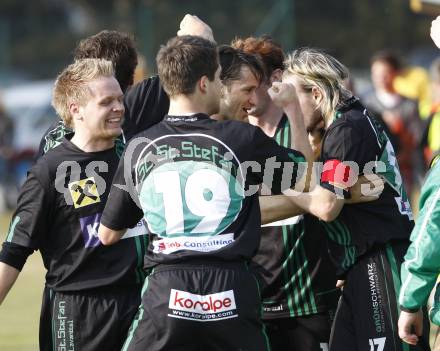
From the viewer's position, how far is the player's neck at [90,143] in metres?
5.27

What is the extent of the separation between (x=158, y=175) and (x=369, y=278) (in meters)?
1.31

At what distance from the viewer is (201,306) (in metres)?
4.48

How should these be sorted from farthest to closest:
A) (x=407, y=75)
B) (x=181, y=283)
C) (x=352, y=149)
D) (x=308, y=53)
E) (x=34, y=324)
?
(x=407, y=75)
(x=34, y=324)
(x=308, y=53)
(x=352, y=149)
(x=181, y=283)

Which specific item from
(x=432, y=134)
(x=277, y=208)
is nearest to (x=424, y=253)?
(x=277, y=208)

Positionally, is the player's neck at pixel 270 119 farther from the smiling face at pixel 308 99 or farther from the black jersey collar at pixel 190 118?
the black jersey collar at pixel 190 118

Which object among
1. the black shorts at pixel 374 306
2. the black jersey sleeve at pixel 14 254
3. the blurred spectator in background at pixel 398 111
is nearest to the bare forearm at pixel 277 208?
A: the black shorts at pixel 374 306

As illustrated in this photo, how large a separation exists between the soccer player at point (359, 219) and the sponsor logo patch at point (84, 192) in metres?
1.04

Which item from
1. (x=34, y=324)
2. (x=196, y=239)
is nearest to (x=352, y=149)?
(x=196, y=239)

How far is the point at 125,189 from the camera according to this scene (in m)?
4.79

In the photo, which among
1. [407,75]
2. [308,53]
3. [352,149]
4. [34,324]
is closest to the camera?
[352,149]

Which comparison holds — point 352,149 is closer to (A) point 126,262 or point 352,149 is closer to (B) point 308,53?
(B) point 308,53

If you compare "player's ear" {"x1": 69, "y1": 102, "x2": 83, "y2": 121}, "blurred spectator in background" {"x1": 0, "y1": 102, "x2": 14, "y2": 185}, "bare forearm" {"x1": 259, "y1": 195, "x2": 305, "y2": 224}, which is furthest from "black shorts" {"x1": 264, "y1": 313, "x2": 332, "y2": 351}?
"blurred spectator in background" {"x1": 0, "y1": 102, "x2": 14, "y2": 185}

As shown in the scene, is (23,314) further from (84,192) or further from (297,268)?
(84,192)

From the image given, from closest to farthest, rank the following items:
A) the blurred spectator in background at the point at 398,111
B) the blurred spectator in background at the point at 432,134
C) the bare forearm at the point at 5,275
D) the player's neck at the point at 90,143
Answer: the bare forearm at the point at 5,275, the player's neck at the point at 90,143, the blurred spectator in background at the point at 432,134, the blurred spectator in background at the point at 398,111
